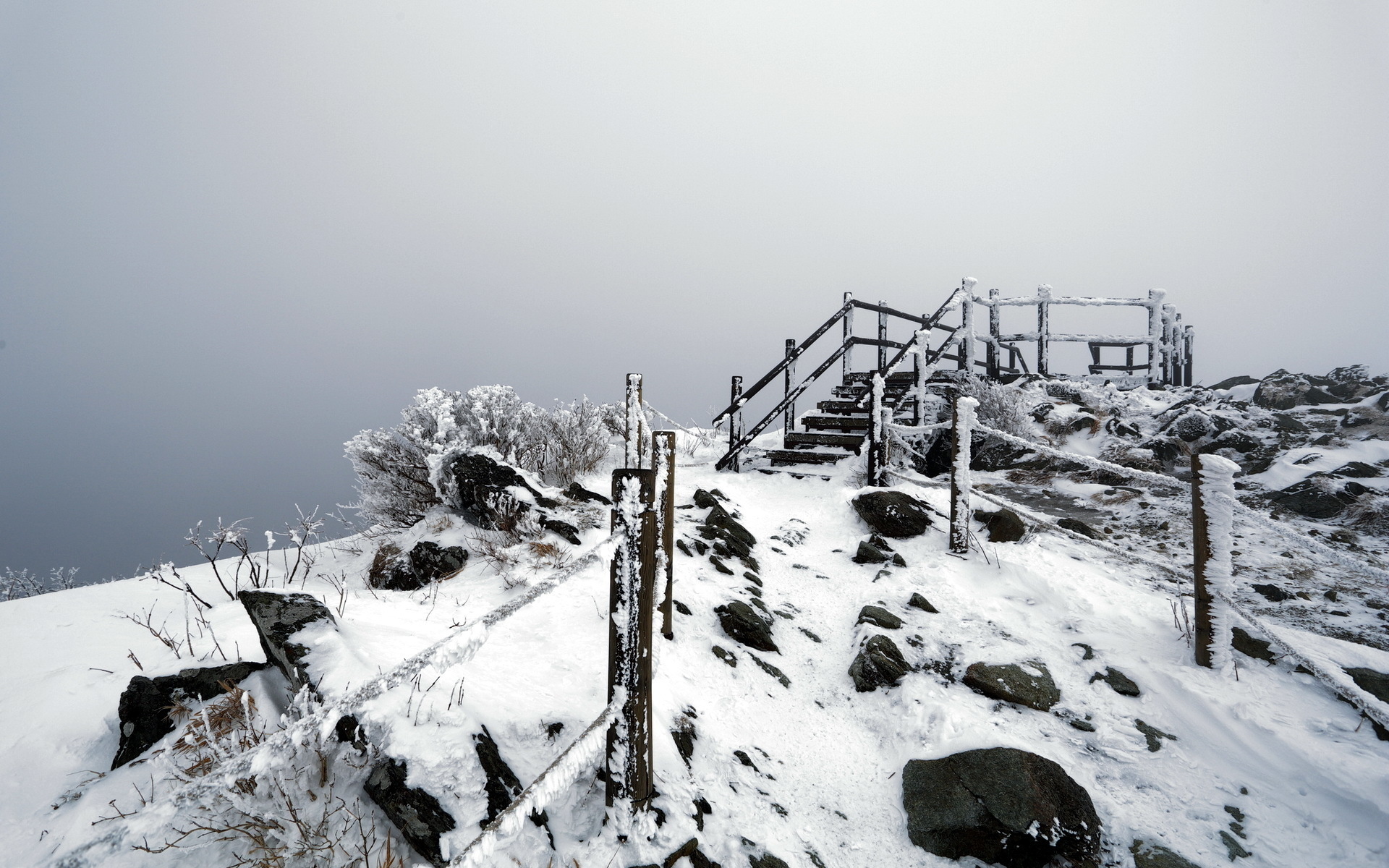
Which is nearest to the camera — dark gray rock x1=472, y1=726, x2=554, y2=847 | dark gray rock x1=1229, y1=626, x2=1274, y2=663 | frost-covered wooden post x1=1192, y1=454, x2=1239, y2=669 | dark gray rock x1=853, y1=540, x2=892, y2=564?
dark gray rock x1=472, y1=726, x2=554, y2=847

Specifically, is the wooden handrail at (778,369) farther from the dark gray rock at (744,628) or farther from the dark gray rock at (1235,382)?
the dark gray rock at (1235,382)

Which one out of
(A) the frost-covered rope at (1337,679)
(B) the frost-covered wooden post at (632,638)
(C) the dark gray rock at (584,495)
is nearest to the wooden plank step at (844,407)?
(C) the dark gray rock at (584,495)

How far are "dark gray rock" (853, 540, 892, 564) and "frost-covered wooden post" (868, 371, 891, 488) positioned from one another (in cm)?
200

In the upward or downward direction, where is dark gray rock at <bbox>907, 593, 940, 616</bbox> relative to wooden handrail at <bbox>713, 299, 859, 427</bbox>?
downward

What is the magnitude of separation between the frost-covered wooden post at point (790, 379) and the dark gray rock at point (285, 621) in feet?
23.0

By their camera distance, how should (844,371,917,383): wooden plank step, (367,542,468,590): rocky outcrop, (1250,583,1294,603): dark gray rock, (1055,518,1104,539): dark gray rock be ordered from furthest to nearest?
(844,371,917,383): wooden plank step
(1055,518,1104,539): dark gray rock
(367,542,468,590): rocky outcrop
(1250,583,1294,603): dark gray rock

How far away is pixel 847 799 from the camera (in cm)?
255

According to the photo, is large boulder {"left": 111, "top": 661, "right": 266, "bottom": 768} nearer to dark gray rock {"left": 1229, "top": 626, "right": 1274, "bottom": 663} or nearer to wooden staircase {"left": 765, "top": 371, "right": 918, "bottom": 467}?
dark gray rock {"left": 1229, "top": 626, "right": 1274, "bottom": 663}

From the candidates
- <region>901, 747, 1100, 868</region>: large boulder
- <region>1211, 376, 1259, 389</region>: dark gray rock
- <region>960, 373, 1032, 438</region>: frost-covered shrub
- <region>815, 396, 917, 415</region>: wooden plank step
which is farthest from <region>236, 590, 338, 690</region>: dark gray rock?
<region>1211, 376, 1259, 389</region>: dark gray rock

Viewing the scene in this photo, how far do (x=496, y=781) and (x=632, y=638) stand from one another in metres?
0.70

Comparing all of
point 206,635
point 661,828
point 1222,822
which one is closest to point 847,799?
point 661,828

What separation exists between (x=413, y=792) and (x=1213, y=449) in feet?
33.0

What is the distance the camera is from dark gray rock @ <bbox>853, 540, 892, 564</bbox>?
199 inches

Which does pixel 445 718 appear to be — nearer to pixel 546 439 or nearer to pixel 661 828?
pixel 661 828
